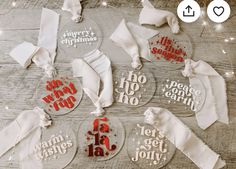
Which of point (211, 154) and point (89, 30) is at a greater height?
point (89, 30)

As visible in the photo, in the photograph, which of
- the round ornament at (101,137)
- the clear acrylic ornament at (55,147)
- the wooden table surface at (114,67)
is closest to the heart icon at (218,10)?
the wooden table surface at (114,67)

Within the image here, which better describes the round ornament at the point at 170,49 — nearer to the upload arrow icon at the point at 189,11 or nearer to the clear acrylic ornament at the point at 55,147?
the upload arrow icon at the point at 189,11

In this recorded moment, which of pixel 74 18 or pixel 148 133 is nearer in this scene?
pixel 148 133

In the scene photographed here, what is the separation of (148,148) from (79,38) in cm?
47

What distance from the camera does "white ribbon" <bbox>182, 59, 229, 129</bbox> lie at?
46.3 inches

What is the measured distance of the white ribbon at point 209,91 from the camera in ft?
3.86

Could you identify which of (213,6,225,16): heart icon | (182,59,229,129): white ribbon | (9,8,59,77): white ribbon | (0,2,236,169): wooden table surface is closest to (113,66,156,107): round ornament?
(0,2,236,169): wooden table surface

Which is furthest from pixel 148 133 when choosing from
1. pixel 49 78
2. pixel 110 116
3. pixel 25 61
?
pixel 25 61

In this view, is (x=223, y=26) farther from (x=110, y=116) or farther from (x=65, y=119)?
(x=65, y=119)

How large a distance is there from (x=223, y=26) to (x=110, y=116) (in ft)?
1.77

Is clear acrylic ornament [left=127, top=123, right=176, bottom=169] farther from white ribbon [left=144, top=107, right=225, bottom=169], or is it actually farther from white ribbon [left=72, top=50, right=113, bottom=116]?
white ribbon [left=72, top=50, right=113, bottom=116]

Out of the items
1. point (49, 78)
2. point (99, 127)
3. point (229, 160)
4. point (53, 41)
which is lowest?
point (229, 160)

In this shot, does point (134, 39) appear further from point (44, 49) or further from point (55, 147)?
point (55, 147)

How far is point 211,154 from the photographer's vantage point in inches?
44.7
